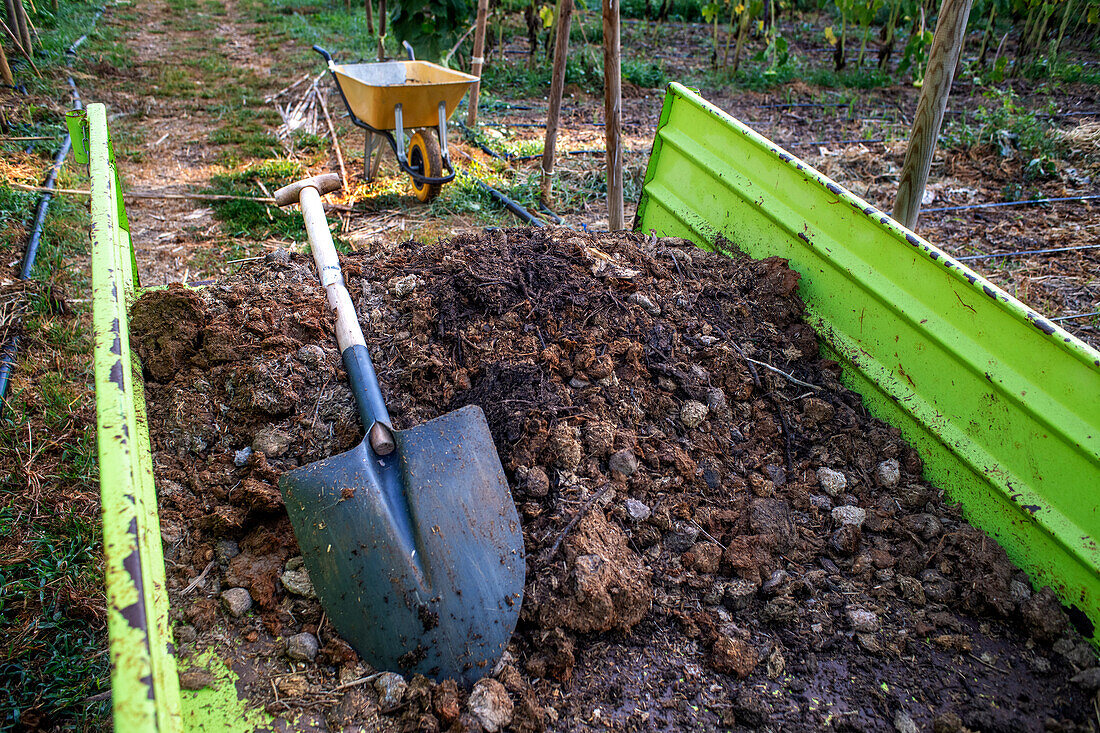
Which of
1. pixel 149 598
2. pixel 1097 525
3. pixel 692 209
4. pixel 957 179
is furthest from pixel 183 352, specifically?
pixel 957 179

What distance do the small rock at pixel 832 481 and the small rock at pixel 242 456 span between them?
5.65ft

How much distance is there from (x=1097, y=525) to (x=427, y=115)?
409 cm

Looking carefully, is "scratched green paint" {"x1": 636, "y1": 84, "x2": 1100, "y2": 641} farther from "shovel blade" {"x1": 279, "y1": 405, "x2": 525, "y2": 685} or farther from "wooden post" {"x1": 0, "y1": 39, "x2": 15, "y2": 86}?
"wooden post" {"x1": 0, "y1": 39, "x2": 15, "y2": 86}

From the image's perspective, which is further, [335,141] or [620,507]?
[335,141]

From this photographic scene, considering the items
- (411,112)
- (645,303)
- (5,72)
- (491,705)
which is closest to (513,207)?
(411,112)

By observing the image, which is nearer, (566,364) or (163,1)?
(566,364)

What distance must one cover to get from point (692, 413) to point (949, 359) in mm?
753

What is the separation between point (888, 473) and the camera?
1876 mm

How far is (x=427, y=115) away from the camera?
14.0ft

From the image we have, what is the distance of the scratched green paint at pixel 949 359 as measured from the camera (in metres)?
1.54

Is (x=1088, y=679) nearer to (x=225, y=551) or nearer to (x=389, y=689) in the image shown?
(x=389, y=689)

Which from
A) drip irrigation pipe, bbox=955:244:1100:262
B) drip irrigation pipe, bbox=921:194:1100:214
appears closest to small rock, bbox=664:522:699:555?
drip irrigation pipe, bbox=955:244:1100:262

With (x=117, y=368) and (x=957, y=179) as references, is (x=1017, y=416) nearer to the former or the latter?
(x=117, y=368)

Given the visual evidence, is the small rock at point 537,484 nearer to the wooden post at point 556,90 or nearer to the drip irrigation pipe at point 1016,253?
the wooden post at point 556,90
